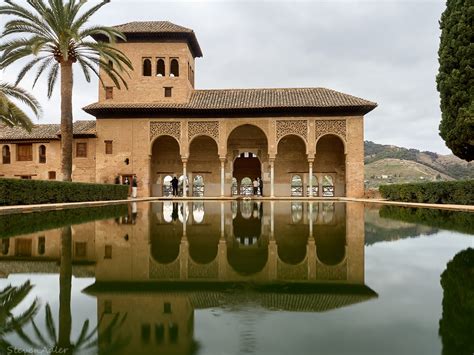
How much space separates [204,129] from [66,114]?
29.4ft

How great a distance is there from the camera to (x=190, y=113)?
84.8ft

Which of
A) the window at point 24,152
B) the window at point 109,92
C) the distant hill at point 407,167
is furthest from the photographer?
the distant hill at point 407,167

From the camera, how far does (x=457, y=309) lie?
9.21 ft

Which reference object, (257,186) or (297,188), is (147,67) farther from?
(297,188)

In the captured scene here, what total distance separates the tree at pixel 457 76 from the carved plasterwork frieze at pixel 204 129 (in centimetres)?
1291

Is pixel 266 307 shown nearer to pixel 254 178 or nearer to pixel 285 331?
pixel 285 331

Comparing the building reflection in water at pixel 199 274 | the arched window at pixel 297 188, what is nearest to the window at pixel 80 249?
the building reflection in water at pixel 199 274

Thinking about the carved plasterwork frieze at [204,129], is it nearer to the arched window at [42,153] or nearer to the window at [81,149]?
the window at [81,149]

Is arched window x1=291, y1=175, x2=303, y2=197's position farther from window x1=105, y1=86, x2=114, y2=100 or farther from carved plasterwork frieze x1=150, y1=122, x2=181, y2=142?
window x1=105, y1=86, x2=114, y2=100

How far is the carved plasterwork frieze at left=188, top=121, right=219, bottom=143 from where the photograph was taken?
25.9m

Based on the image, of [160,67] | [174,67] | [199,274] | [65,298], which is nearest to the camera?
Result: [65,298]

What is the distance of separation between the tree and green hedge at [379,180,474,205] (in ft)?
6.60

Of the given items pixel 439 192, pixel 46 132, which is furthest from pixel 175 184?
pixel 439 192

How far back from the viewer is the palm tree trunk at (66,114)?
18875mm
